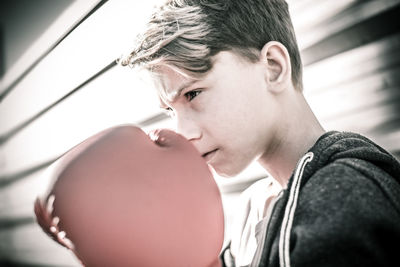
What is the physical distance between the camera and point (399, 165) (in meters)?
0.66

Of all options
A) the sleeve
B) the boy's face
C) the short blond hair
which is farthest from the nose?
the sleeve

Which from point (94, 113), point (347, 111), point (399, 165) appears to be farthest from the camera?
point (94, 113)

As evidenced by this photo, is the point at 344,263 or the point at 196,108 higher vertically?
the point at 196,108

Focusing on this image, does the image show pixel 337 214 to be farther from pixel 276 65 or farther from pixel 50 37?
pixel 50 37

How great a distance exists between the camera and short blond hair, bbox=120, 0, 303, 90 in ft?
2.66

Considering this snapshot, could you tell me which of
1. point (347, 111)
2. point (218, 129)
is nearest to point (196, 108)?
point (218, 129)

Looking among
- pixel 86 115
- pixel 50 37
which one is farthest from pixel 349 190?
pixel 50 37

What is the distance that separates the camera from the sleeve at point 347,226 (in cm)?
47

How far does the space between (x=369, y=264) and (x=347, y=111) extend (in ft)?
1.96

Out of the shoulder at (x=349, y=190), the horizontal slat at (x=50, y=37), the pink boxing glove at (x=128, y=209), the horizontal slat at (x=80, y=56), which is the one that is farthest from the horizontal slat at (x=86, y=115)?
the shoulder at (x=349, y=190)

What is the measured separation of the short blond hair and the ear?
26 mm

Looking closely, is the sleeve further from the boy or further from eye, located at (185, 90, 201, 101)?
eye, located at (185, 90, 201, 101)

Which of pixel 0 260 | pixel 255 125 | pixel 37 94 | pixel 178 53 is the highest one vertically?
pixel 37 94

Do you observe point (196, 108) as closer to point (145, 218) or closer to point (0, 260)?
point (145, 218)
